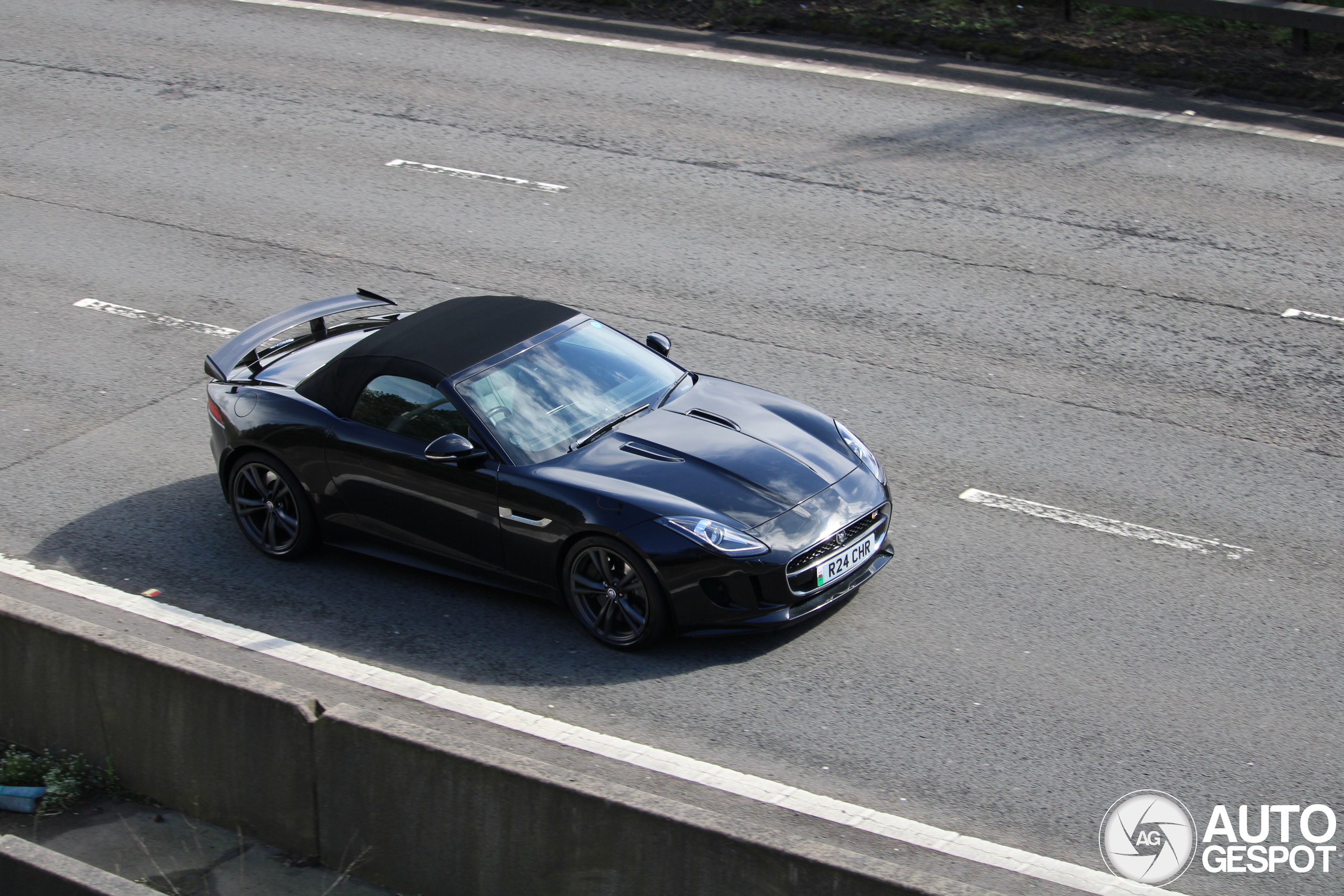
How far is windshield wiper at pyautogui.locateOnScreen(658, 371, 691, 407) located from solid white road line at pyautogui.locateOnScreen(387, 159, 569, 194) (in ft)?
18.3

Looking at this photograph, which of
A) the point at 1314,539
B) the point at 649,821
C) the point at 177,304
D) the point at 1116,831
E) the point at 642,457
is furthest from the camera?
the point at 177,304

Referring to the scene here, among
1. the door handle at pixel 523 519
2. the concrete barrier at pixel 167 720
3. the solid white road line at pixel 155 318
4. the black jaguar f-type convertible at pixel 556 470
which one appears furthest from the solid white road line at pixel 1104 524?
the solid white road line at pixel 155 318

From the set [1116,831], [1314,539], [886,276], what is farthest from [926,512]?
[886,276]

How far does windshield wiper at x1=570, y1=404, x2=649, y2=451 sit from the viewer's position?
23.7ft

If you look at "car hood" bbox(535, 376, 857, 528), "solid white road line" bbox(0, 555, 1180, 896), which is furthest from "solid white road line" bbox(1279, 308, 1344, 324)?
"solid white road line" bbox(0, 555, 1180, 896)

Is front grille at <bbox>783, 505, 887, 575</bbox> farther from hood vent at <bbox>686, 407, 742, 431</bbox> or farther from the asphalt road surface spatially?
hood vent at <bbox>686, 407, 742, 431</bbox>

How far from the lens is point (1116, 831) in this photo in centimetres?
553

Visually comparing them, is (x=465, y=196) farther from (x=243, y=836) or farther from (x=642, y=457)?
(x=243, y=836)

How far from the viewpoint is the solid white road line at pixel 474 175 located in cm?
1323

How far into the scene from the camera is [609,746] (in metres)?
6.17

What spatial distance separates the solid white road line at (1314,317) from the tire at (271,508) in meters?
7.42

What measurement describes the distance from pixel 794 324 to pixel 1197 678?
4.79 m

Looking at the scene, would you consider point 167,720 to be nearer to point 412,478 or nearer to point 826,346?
point 412,478

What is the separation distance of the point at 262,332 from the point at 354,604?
196 centimetres
